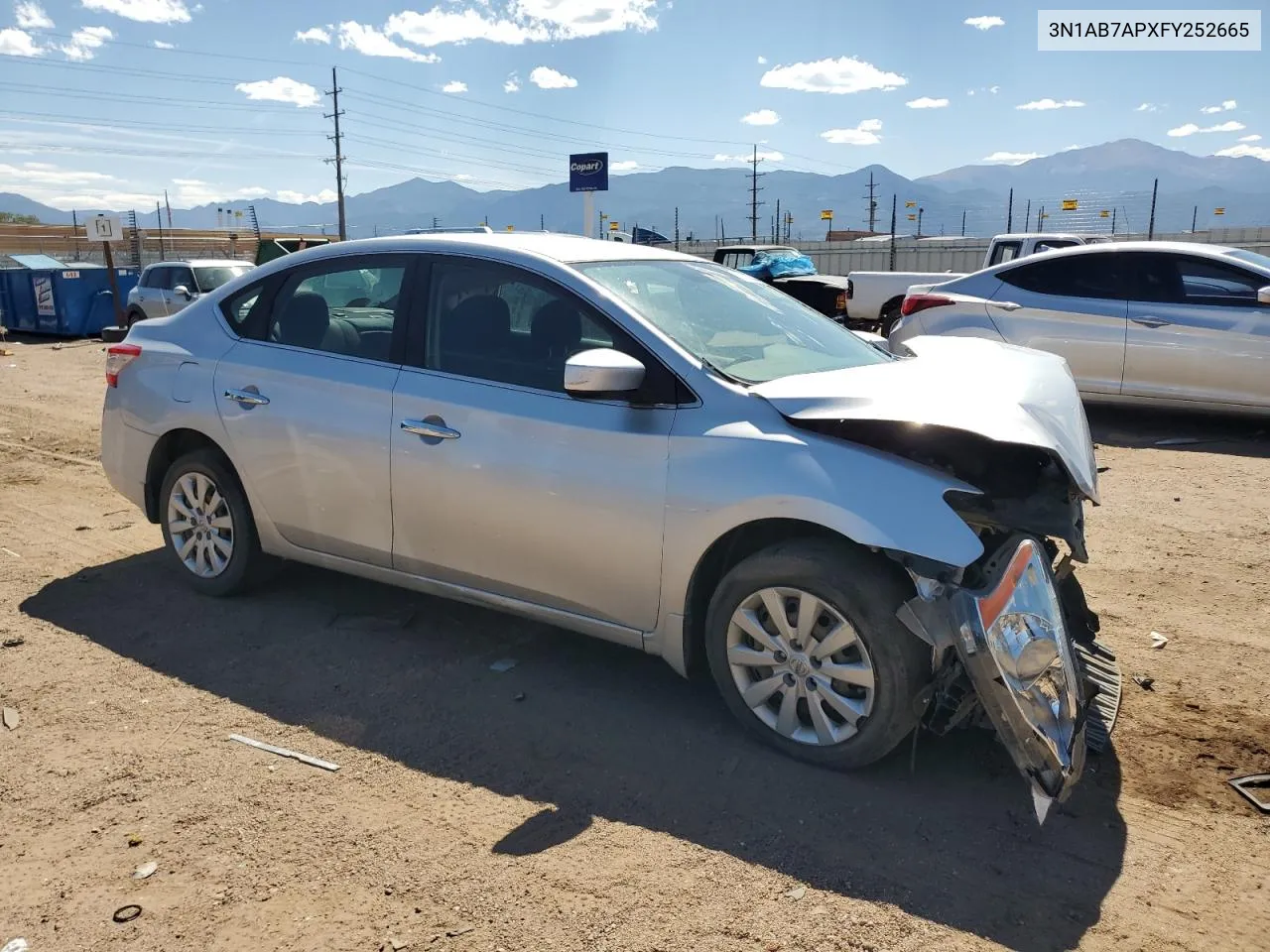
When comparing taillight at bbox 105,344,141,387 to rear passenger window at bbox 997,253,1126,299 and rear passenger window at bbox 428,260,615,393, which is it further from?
rear passenger window at bbox 997,253,1126,299

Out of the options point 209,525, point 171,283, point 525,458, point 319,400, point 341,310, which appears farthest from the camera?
point 171,283

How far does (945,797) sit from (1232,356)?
696cm

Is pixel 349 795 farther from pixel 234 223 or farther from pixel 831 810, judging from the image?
pixel 234 223

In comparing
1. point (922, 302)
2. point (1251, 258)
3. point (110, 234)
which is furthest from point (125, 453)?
point (110, 234)

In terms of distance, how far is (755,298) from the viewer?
4.50 m

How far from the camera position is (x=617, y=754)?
350 cm

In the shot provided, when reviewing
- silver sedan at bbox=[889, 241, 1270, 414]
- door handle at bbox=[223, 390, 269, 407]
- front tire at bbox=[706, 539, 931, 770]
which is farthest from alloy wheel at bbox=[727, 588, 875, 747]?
silver sedan at bbox=[889, 241, 1270, 414]

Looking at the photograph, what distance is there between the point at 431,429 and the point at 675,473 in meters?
1.11

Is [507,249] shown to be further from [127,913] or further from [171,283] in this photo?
[171,283]

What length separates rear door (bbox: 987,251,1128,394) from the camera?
9.05m

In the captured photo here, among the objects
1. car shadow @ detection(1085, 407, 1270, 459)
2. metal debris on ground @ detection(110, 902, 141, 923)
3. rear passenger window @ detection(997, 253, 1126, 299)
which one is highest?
rear passenger window @ detection(997, 253, 1126, 299)

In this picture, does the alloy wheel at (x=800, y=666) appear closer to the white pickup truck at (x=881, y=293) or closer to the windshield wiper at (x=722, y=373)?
the windshield wiper at (x=722, y=373)

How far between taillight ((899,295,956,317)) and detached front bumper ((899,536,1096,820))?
7.15m

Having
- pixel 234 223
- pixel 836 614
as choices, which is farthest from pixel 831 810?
pixel 234 223
